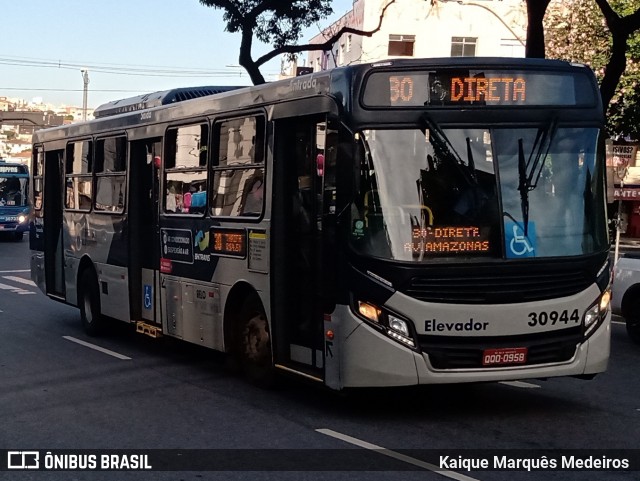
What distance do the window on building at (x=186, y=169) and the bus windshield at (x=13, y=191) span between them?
31215 millimetres

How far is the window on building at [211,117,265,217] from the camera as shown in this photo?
10.3 meters

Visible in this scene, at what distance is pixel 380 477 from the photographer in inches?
274

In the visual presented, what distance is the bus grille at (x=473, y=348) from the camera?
857cm

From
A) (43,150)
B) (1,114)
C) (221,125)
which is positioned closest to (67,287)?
(43,150)

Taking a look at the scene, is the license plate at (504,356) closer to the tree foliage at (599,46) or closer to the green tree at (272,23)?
the green tree at (272,23)

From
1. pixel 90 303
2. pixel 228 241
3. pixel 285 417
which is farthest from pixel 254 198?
pixel 90 303

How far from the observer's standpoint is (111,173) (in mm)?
14195

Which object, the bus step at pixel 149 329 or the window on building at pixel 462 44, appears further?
the window on building at pixel 462 44

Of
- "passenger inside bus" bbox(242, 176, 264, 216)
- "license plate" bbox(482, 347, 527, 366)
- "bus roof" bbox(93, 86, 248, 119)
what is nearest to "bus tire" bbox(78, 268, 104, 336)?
"bus roof" bbox(93, 86, 248, 119)

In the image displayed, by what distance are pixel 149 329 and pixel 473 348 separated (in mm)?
5436

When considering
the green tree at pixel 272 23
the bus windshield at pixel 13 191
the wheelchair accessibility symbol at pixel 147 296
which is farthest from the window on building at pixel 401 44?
the wheelchair accessibility symbol at pixel 147 296

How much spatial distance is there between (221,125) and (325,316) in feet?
9.68

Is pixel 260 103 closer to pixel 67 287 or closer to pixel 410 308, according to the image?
pixel 410 308

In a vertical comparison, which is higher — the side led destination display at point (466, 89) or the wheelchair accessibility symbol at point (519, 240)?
the side led destination display at point (466, 89)
